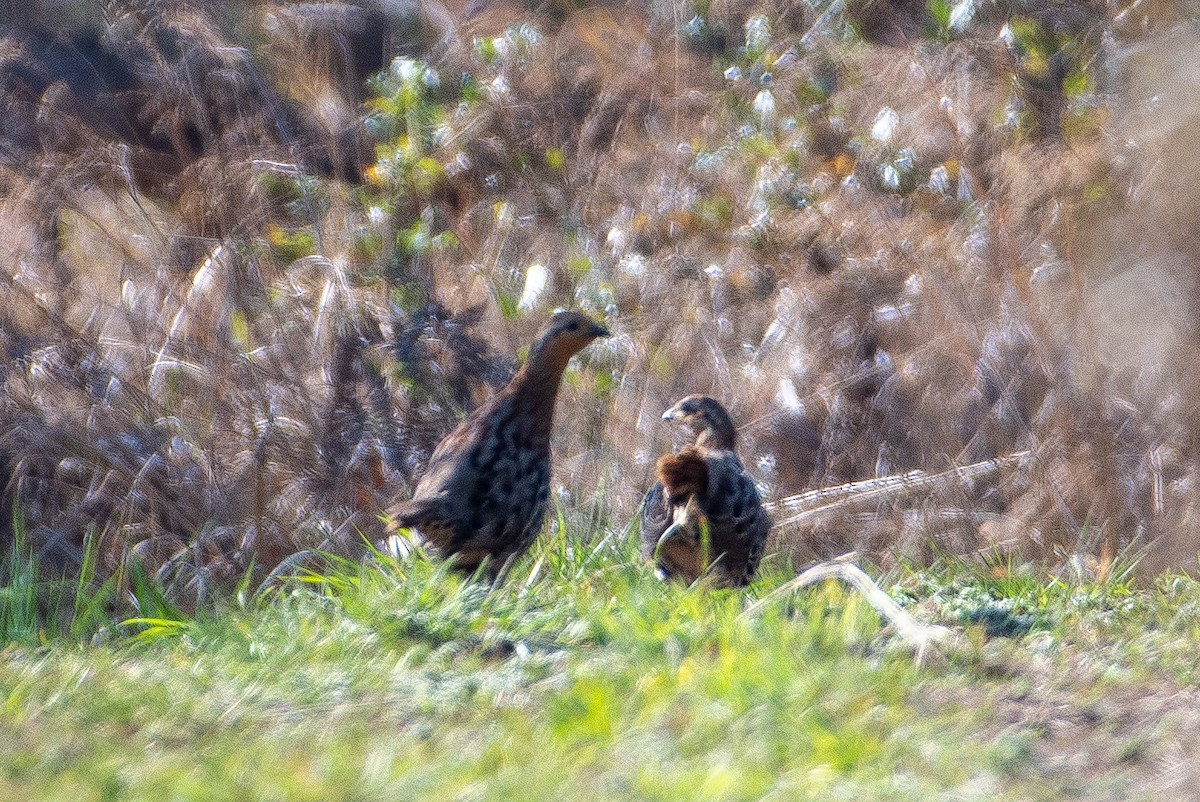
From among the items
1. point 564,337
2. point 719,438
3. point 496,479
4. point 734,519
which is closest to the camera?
point 496,479

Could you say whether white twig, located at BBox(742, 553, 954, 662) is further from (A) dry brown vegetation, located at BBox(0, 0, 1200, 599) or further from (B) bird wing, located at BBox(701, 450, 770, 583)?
(A) dry brown vegetation, located at BBox(0, 0, 1200, 599)

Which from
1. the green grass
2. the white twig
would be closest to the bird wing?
the green grass

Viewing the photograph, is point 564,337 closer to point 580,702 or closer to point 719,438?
point 719,438

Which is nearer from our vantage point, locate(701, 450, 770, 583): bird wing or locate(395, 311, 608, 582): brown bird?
locate(395, 311, 608, 582): brown bird

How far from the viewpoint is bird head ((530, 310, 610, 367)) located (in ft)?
22.4

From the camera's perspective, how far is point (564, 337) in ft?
22.7

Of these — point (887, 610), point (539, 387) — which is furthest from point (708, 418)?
point (887, 610)

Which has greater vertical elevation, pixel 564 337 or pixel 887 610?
pixel 564 337

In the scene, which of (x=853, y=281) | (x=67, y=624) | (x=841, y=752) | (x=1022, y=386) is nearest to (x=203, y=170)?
(x=67, y=624)

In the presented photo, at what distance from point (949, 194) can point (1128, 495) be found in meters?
2.45

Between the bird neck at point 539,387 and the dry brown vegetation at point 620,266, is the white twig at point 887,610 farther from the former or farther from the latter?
the dry brown vegetation at point 620,266

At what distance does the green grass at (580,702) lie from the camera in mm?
3209

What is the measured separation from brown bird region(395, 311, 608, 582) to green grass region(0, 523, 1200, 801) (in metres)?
0.93

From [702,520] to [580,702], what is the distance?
272cm
